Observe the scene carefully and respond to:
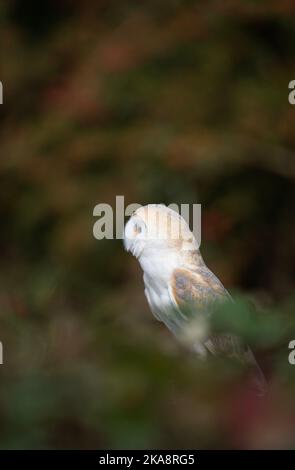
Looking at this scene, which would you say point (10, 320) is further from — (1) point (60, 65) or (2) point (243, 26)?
(1) point (60, 65)

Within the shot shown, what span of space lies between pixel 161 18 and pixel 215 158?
2.13ft

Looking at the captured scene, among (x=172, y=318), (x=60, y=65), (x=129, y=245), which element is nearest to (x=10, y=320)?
(x=129, y=245)

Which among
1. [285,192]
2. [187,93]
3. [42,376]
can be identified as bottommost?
[42,376]

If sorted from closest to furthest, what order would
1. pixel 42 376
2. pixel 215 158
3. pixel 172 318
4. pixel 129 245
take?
1. pixel 42 376
2. pixel 129 245
3. pixel 172 318
4. pixel 215 158

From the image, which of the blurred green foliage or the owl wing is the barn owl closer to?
the owl wing

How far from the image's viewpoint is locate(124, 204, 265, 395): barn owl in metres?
1.39

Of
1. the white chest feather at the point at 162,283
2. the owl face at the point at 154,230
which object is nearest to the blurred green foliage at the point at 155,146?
the white chest feather at the point at 162,283

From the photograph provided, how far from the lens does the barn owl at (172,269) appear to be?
1390mm

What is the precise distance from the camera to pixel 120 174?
3480mm

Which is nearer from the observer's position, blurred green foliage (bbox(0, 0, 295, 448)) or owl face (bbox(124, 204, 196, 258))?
owl face (bbox(124, 204, 196, 258))

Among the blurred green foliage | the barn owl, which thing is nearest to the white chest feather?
the barn owl

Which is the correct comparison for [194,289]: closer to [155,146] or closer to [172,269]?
[172,269]

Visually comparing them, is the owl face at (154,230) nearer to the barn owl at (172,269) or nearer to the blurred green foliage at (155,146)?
the barn owl at (172,269)

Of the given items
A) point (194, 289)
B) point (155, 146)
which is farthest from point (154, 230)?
point (155, 146)
